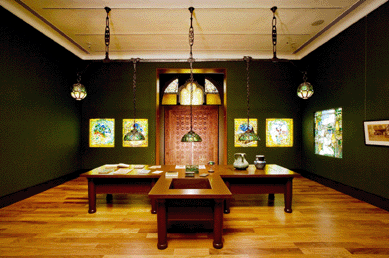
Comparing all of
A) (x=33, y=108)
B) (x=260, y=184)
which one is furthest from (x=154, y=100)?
(x=260, y=184)

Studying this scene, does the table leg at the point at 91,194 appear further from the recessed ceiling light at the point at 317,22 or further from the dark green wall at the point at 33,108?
the recessed ceiling light at the point at 317,22

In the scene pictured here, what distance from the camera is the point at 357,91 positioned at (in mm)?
4430

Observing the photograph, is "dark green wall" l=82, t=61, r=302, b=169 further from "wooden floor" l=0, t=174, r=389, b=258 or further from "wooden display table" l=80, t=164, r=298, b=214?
"wooden display table" l=80, t=164, r=298, b=214

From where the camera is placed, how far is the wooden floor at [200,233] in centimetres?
252

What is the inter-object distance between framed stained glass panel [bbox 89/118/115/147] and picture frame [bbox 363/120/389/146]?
671cm

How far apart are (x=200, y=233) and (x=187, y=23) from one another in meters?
4.39

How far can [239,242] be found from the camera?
2.71 meters

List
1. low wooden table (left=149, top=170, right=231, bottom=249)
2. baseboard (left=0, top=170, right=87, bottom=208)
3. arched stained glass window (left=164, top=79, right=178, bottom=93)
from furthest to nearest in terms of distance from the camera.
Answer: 1. arched stained glass window (left=164, top=79, right=178, bottom=93)
2. baseboard (left=0, top=170, right=87, bottom=208)
3. low wooden table (left=149, top=170, right=231, bottom=249)

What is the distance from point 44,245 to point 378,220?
199 inches

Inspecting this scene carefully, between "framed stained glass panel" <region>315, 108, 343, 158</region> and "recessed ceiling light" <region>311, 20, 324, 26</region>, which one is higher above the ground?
"recessed ceiling light" <region>311, 20, 324, 26</region>

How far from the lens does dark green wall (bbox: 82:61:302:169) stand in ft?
21.8

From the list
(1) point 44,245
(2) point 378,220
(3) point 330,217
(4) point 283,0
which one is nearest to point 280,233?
(3) point 330,217

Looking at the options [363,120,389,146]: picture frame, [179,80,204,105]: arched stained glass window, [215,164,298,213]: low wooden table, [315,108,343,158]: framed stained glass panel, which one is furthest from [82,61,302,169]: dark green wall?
[215,164,298,213]: low wooden table

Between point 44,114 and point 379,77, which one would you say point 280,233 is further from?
point 44,114
